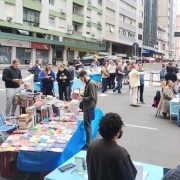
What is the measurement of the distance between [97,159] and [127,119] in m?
7.06

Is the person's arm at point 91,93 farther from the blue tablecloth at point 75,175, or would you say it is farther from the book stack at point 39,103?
the blue tablecloth at point 75,175

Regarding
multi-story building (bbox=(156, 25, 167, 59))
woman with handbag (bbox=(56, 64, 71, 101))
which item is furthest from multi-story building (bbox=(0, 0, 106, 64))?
multi-story building (bbox=(156, 25, 167, 59))

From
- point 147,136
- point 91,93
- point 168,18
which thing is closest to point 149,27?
point 168,18

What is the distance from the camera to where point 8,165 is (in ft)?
16.4

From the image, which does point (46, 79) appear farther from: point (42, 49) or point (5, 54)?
point (42, 49)

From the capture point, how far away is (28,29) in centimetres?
3566

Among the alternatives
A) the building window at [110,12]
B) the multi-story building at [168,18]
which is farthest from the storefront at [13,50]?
the multi-story building at [168,18]

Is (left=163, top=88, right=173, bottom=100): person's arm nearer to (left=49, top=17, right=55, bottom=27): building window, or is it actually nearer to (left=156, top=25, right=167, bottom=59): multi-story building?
(left=49, top=17, right=55, bottom=27): building window

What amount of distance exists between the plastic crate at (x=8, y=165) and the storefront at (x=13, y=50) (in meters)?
29.7

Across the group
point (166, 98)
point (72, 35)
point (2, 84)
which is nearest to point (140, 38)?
point (72, 35)

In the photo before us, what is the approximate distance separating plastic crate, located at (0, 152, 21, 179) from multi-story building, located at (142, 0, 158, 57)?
2919 inches

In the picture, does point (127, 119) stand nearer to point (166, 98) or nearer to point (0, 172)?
point (166, 98)

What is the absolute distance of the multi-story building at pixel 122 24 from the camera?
55.2m

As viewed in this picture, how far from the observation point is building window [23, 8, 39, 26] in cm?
3553
